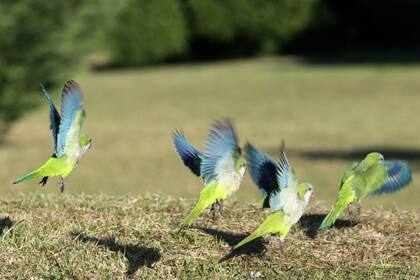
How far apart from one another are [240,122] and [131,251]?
17.4 metres

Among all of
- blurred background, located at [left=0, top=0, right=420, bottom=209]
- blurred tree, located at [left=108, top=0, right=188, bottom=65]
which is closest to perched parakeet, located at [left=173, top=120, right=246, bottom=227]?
blurred background, located at [left=0, top=0, right=420, bottom=209]

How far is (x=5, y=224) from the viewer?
575cm

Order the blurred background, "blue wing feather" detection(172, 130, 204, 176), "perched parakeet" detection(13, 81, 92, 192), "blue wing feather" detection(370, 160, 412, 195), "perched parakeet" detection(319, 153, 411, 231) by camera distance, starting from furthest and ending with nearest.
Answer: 1. the blurred background
2. "blue wing feather" detection(370, 160, 412, 195)
3. "perched parakeet" detection(319, 153, 411, 231)
4. "blue wing feather" detection(172, 130, 204, 176)
5. "perched parakeet" detection(13, 81, 92, 192)

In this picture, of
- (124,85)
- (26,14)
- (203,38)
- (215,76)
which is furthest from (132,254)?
(203,38)

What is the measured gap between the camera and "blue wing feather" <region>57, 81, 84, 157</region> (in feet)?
16.0

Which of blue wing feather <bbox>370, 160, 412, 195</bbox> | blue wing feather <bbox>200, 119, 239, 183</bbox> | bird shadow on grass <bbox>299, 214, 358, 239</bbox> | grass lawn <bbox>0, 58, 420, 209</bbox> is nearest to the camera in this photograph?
blue wing feather <bbox>200, 119, 239, 183</bbox>

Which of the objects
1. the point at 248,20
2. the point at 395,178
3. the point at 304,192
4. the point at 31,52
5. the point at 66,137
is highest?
the point at 66,137

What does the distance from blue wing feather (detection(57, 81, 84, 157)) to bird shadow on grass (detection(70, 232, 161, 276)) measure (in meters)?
0.80

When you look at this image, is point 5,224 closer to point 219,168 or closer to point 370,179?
point 219,168

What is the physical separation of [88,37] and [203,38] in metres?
25.8

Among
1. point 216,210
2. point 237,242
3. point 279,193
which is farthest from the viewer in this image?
point 216,210

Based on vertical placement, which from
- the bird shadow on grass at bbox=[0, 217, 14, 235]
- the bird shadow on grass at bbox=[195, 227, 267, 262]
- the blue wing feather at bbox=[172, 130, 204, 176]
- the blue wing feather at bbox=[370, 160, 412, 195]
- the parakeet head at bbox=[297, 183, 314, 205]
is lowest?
the bird shadow on grass at bbox=[0, 217, 14, 235]

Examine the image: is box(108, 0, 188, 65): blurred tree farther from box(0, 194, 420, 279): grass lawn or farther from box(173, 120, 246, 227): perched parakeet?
box(173, 120, 246, 227): perched parakeet

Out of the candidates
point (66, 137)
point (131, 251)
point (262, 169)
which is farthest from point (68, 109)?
point (262, 169)
